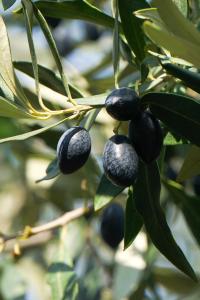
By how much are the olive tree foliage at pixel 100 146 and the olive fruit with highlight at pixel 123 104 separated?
4 centimetres

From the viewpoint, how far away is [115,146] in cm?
114

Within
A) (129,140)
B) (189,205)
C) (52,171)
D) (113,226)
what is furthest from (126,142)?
(113,226)

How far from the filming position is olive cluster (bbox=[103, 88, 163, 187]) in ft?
3.67

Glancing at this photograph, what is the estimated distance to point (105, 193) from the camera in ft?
4.87

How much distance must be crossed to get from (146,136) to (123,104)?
6 cm

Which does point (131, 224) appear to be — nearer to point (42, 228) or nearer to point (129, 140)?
point (129, 140)

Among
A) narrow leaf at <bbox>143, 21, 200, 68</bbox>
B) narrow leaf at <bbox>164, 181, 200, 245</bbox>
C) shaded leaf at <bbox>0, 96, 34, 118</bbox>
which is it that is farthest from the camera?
Result: narrow leaf at <bbox>164, 181, 200, 245</bbox>

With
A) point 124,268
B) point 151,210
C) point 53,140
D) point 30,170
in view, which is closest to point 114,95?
point 151,210

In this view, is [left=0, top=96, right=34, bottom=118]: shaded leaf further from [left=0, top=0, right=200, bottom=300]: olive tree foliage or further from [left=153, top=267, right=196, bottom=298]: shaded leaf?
[left=153, top=267, right=196, bottom=298]: shaded leaf

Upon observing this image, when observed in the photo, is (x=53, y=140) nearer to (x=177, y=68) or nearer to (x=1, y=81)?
(x=1, y=81)

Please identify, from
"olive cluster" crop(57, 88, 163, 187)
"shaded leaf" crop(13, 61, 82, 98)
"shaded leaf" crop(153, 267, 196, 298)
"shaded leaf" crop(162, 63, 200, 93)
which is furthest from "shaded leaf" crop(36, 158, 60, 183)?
"shaded leaf" crop(153, 267, 196, 298)

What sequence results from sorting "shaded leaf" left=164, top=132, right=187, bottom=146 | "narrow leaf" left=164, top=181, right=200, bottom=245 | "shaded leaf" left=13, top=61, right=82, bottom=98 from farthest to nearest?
"narrow leaf" left=164, top=181, right=200, bottom=245
"shaded leaf" left=13, top=61, right=82, bottom=98
"shaded leaf" left=164, top=132, right=187, bottom=146

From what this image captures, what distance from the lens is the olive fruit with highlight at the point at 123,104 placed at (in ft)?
3.65

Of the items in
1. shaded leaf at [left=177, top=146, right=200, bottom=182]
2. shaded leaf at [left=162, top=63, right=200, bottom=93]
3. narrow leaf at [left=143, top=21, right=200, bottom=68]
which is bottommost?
shaded leaf at [left=177, top=146, right=200, bottom=182]
